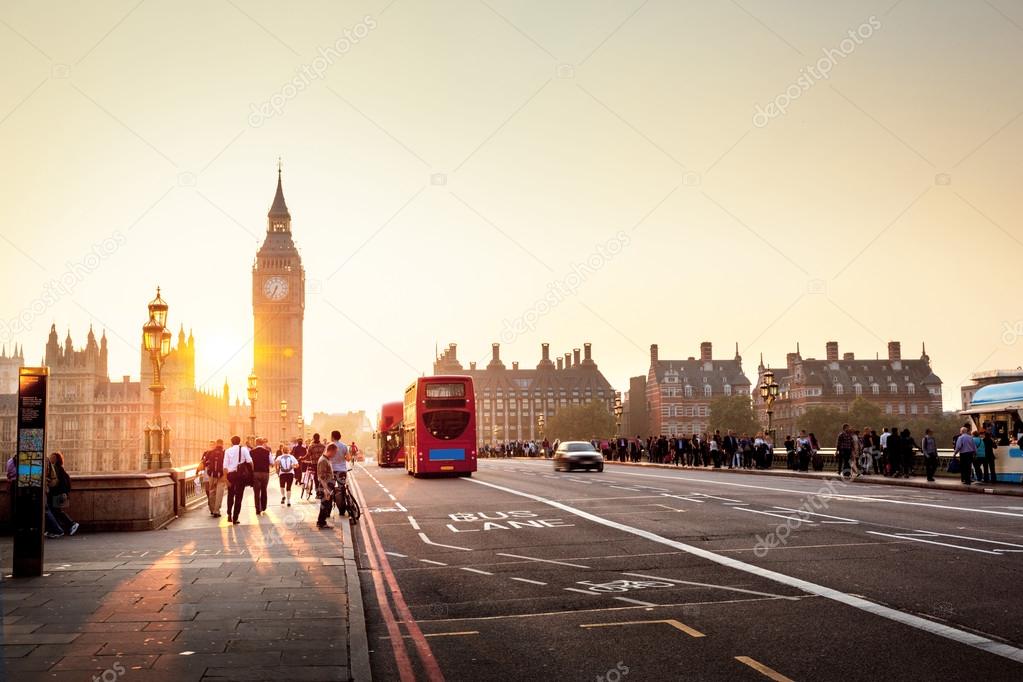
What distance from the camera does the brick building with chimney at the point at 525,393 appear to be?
18050 centimetres

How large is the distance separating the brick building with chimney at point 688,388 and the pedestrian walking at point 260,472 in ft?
396

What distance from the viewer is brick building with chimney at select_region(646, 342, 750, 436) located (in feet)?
464

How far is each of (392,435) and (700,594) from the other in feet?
175

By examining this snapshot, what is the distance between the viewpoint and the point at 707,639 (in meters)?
7.81

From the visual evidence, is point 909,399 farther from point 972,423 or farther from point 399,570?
point 399,570

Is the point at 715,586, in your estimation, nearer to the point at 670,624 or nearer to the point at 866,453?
the point at 670,624

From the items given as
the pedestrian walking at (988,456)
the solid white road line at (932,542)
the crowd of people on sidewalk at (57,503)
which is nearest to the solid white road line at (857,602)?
the solid white road line at (932,542)

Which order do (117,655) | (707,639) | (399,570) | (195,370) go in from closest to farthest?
(117,655)
(707,639)
(399,570)
(195,370)

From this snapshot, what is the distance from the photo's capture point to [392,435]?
62.2 metres

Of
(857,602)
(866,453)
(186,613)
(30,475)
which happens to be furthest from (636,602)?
(866,453)

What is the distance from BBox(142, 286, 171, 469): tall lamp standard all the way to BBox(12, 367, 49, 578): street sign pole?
385 inches

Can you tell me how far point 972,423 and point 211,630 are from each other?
29.7 metres

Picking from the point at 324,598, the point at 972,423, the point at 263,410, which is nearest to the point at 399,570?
the point at 324,598

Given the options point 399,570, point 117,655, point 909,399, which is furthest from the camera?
point 909,399
